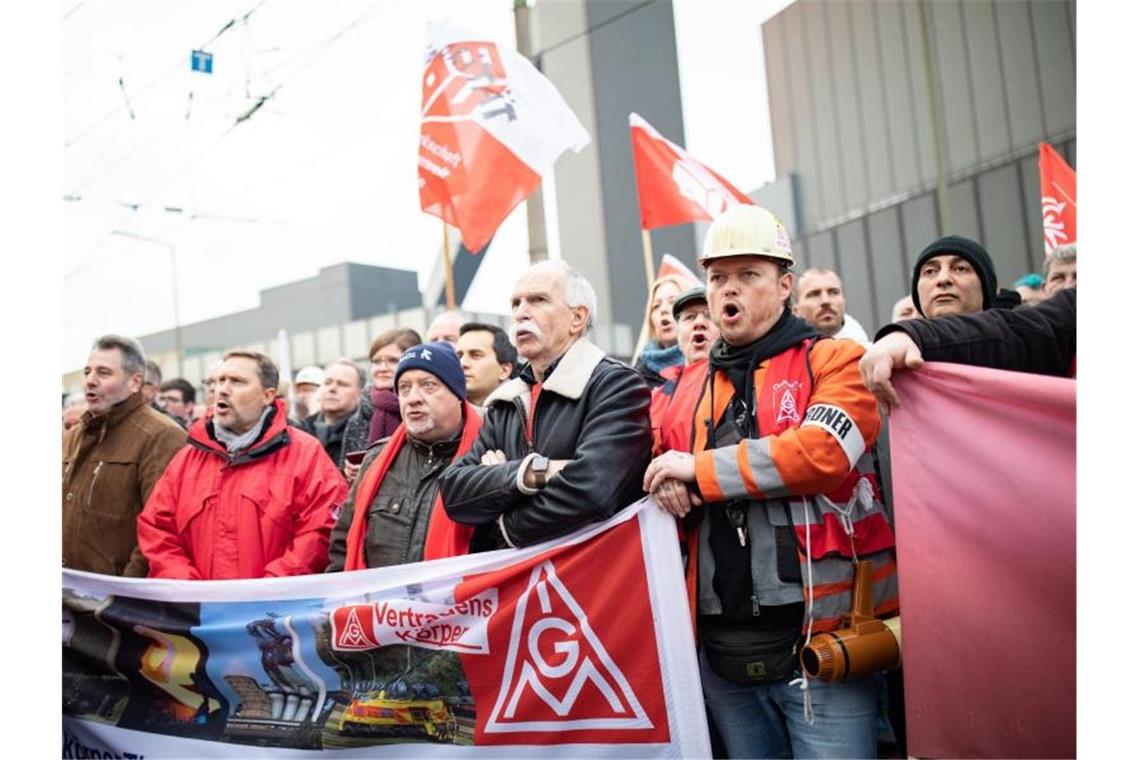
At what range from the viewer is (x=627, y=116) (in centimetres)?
A: 1852

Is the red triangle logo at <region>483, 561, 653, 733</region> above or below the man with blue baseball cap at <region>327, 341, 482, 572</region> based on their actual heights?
below

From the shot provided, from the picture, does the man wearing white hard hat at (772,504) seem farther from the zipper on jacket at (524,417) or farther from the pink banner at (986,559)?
the zipper on jacket at (524,417)

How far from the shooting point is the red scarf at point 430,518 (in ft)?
12.2

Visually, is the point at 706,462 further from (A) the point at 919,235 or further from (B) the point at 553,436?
(A) the point at 919,235

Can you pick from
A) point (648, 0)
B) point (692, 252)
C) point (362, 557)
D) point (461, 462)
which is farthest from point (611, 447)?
point (692, 252)

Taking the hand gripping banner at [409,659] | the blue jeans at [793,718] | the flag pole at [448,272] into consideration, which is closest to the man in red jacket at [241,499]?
the hand gripping banner at [409,659]

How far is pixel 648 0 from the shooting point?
1241 cm

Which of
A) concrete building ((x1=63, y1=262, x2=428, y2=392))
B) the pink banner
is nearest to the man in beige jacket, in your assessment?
the pink banner

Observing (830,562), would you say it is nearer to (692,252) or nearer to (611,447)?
(611,447)

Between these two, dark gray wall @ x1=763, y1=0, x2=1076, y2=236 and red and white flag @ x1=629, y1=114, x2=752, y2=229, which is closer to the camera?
red and white flag @ x1=629, y1=114, x2=752, y2=229

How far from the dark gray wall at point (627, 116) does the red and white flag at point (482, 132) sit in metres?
7.98

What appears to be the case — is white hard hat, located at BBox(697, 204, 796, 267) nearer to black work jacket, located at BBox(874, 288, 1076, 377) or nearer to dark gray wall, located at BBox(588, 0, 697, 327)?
black work jacket, located at BBox(874, 288, 1076, 377)

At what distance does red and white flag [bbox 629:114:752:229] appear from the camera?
7.13 metres

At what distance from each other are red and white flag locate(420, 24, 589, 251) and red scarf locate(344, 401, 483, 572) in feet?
9.84
